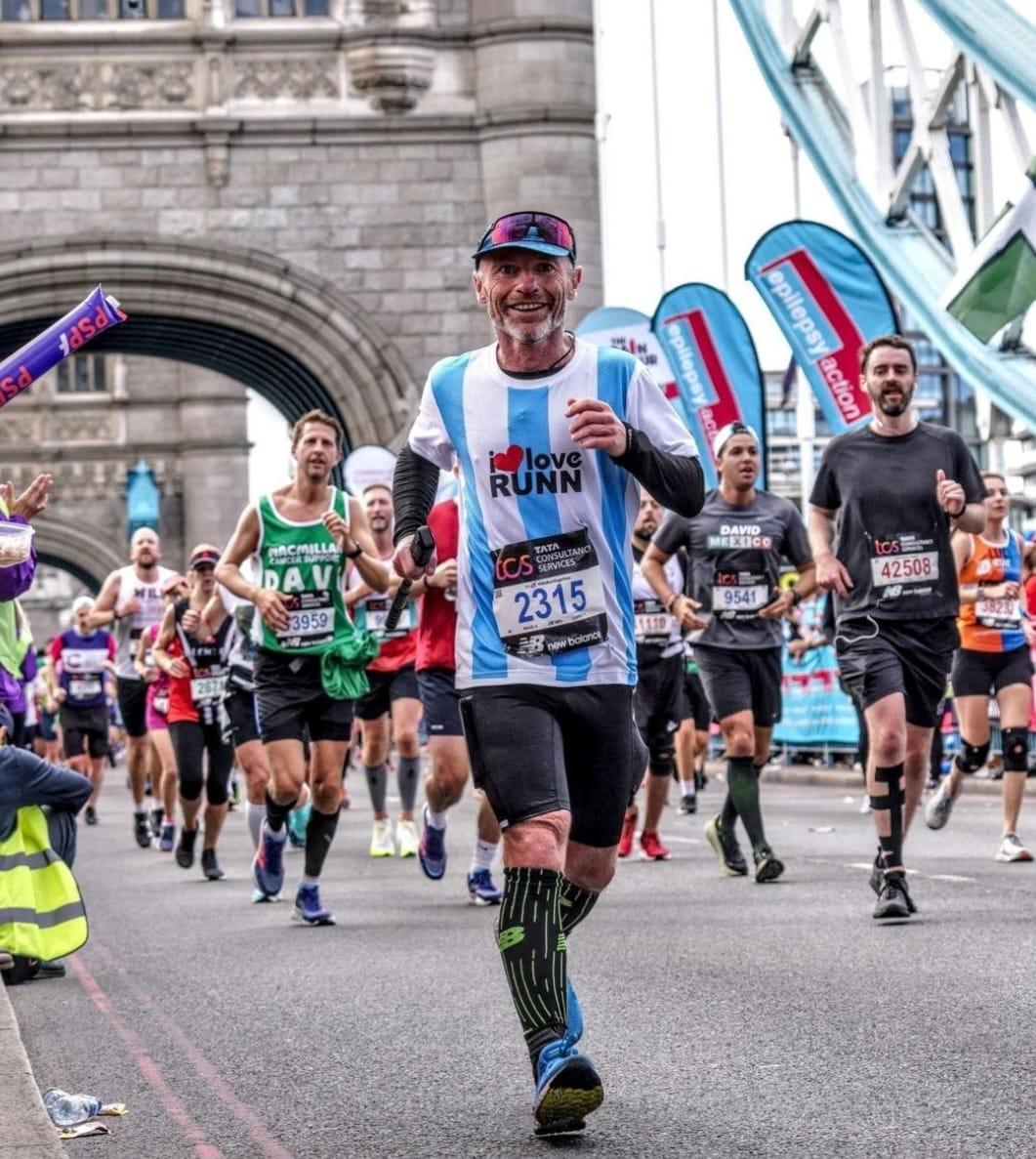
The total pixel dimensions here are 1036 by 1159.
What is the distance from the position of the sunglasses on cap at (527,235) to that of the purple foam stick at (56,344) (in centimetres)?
266

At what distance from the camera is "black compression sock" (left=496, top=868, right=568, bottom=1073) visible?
542 cm

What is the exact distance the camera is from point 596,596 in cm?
589

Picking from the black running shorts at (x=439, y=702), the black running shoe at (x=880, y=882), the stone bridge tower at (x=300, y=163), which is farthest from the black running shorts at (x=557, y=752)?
the stone bridge tower at (x=300, y=163)

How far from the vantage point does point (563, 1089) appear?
527 centimetres

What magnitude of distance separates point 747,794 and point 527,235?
6.41 metres

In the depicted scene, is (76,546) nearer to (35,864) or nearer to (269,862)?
(269,862)

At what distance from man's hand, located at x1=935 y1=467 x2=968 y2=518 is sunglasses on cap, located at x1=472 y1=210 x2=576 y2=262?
12.2 feet

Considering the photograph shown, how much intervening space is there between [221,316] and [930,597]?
71.0 ft

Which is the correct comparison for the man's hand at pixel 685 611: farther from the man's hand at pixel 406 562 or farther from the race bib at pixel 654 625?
the man's hand at pixel 406 562

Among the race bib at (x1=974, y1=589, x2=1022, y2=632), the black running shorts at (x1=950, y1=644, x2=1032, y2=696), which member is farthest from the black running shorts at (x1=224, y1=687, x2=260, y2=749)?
the race bib at (x1=974, y1=589, x2=1022, y2=632)

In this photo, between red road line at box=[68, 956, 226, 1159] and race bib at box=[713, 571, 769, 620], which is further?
race bib at box=[713, 571, 769, 620]

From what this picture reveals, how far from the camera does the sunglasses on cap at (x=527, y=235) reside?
580cm

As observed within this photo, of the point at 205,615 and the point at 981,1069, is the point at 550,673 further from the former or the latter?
the point at 205,615

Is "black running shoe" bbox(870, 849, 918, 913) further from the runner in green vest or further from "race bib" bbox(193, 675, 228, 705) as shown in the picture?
"race bib" bbox(193, 675, 228, 705)
